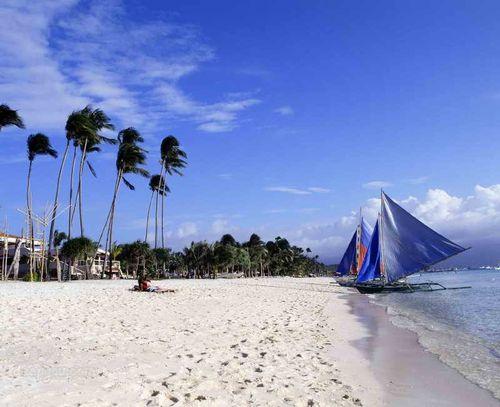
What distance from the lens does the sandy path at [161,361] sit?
634cm

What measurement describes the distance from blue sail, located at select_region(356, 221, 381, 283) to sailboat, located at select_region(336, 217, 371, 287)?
14.2 meters

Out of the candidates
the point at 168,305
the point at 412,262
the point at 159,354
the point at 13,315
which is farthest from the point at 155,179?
the point at 159,354

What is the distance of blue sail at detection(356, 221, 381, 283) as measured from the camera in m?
41.2

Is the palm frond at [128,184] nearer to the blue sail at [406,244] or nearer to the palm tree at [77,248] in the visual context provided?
the palm tree at [77,248]

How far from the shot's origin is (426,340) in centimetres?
1439

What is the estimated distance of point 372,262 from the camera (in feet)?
141

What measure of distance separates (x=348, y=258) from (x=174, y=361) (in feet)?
206

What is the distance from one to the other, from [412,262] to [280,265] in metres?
107

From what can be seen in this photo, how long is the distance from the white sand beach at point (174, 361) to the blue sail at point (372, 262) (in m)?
26.7

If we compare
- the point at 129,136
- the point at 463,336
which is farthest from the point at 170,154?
the point at 463,336

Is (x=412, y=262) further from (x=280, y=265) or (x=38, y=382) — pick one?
(x=280, y=265)

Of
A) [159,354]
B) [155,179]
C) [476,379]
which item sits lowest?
[476,379]

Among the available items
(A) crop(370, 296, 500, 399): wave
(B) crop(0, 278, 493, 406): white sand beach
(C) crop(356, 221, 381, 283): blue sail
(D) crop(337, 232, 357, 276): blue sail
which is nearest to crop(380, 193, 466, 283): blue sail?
(C) crop(356, 221, 381, 283): blue sail

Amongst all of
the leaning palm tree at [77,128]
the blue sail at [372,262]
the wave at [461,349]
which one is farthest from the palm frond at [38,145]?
the wave at [461,349]
